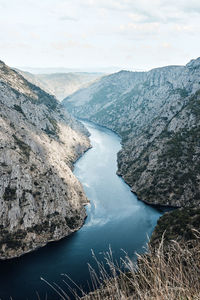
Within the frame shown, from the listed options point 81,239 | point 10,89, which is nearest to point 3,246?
point 81,239

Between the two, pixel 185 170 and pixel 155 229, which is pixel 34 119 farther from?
pixel 155 229

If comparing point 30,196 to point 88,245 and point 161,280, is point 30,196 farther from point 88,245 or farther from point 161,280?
point 161,280

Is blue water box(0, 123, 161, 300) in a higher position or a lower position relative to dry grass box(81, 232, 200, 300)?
lower

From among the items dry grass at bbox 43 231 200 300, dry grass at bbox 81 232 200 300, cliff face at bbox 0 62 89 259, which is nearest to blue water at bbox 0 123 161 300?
cliff face at bbox 0 62 89 259

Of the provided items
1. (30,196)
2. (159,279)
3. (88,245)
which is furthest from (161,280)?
(30,196)

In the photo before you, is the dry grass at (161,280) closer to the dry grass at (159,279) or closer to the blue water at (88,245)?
the dry grass at (159,279)

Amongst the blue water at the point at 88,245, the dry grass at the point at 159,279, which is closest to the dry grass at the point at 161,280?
the dry grass at the point at 159,279

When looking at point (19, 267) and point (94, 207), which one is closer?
point (19, 267)

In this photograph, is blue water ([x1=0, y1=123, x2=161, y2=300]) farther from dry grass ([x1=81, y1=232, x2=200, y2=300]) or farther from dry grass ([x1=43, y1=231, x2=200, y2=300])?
dry grass ([x1=81, y1=232, x2=200, y2=300])
